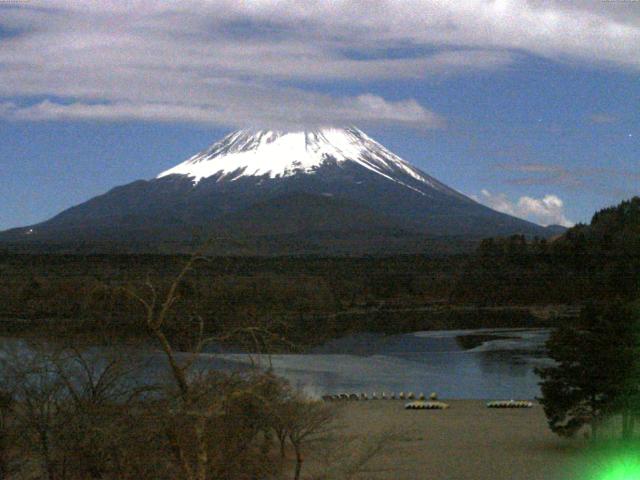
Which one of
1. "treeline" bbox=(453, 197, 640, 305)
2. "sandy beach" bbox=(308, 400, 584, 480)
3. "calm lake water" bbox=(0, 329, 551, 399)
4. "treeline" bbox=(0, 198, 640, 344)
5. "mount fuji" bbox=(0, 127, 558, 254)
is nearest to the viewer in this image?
"sandy beach" bbox=(308, 400, 584, 480)

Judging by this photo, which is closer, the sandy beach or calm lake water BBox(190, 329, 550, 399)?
the sandy beach

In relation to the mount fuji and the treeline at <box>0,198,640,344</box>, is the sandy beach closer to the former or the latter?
the treeline at <box>0,198,640,344</box>

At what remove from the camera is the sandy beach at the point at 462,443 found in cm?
1366

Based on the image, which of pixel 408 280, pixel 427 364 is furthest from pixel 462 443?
pixel 408 280

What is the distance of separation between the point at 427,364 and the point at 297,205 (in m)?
74.3

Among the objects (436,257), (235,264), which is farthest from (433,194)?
(235,264)

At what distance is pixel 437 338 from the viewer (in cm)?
4009

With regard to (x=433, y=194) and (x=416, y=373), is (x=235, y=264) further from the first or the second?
(x=433, y=194)

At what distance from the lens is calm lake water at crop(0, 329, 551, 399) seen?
84.7ft

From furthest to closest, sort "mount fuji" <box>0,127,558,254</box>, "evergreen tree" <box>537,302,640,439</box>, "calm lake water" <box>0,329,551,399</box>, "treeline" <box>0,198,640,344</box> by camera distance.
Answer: "mount fuji" <box>0,127,558,254</box>
"treeline" <box>0,198,640,344</box>
"calm lake water" <box>0,329,551,399</box>
"evergreen tree" <box>537,302,640,439</box>

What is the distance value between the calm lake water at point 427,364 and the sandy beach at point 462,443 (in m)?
2.39

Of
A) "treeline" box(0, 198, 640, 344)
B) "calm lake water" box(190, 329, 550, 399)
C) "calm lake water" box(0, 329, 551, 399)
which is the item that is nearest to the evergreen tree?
"calm lake water" box(190, 329, 550, 399)

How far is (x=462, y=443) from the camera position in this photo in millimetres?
16766

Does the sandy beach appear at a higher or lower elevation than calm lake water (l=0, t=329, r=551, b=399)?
higher
